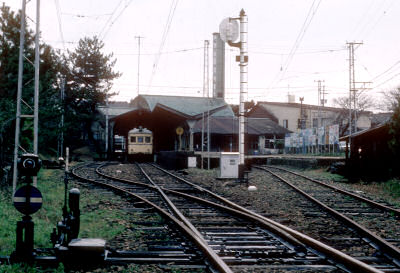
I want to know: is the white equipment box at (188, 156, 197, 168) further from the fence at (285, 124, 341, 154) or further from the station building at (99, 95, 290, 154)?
the fence at (285, 124, 341, 154)

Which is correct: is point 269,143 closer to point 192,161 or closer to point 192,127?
point 192,127

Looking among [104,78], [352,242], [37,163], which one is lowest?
[352,242]

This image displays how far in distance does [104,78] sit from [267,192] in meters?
38.1

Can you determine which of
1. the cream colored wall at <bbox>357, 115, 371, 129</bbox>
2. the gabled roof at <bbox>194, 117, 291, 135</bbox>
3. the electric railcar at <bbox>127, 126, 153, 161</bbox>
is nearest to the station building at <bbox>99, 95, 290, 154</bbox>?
the gabled roof at <bbox>194, 117, 291, 135</bbox>

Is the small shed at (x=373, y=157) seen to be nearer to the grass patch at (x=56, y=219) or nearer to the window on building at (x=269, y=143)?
the grass patch at (x=56, y=219)

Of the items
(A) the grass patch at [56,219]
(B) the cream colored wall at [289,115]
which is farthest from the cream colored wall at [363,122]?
(A) the grass patch at [56,219]

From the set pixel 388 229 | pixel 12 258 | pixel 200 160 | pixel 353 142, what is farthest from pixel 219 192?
pixel 200 160

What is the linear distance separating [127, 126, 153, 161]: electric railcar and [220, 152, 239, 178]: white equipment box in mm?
21271

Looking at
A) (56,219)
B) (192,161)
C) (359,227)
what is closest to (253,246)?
(359,227)

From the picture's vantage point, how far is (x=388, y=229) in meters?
7.68

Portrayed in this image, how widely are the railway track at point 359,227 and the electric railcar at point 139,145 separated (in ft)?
88.0

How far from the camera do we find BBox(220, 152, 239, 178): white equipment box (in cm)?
1752

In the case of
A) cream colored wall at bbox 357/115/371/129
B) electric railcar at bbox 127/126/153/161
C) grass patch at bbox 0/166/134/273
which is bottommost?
grass patch at bbox 0/166/134/273

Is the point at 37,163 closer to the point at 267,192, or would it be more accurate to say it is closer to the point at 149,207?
the point at 149,207
